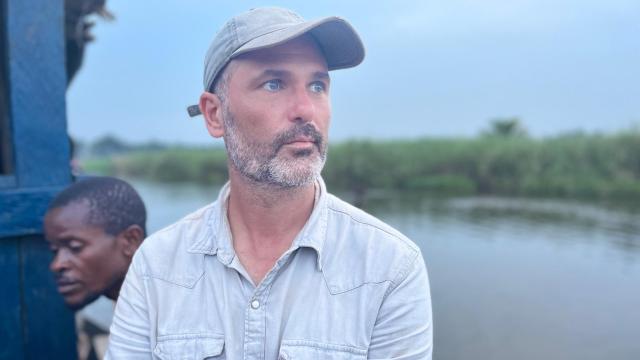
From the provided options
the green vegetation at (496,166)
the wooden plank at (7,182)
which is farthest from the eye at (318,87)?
the green vegetation at (496,166)

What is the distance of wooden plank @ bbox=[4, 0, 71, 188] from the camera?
244cm

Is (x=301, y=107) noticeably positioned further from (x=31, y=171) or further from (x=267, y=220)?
(x=31, y=171)

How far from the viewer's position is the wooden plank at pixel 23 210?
2.39m

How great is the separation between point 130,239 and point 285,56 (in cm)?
115

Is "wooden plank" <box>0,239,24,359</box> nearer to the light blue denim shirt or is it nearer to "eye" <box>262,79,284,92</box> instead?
the light blue denim shirt

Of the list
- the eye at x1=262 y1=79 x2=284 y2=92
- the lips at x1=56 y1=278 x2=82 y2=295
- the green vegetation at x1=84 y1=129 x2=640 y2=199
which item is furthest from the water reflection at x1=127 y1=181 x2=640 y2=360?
the eye at x1=262 y1=79 x2=284 y2=92

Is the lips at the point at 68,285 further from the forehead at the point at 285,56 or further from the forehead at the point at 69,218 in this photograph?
the forehead at the point at 285,56

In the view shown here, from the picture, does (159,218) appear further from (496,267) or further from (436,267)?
(496,267)

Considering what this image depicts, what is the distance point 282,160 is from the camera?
5.49ft

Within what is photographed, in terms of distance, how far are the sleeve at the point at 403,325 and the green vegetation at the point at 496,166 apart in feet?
60.8

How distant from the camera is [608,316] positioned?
8016 mm

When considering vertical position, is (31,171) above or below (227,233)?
above

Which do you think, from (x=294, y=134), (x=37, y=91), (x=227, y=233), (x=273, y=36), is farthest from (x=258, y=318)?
(x=37, y=91)

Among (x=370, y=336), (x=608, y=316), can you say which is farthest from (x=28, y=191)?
(x=608, y=316)
